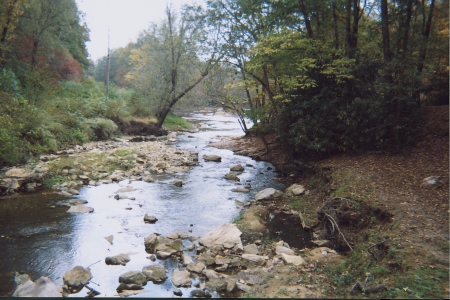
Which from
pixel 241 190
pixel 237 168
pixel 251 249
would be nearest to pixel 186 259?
pixel 251 249

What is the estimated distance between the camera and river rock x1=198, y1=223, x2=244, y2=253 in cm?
671

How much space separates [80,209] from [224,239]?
424 cm

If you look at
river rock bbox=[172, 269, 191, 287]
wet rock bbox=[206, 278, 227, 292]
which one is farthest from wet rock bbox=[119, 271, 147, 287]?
wet rock bbox=[206, 278, 227, 292]

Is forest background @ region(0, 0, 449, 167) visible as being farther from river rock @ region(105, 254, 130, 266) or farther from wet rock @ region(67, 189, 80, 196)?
river rock @ region(105, 254, 130, 266)

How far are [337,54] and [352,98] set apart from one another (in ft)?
5.51

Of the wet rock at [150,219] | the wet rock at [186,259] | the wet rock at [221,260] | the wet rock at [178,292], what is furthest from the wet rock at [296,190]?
the wet rock at [178,292]

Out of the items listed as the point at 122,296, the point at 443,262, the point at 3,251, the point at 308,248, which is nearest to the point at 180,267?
the point at 122,296

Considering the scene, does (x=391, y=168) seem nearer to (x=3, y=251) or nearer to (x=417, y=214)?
(x=417, y=214)

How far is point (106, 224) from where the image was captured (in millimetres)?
7934

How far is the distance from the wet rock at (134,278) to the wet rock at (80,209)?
383 centimetres

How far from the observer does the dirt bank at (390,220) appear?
14.9 feet

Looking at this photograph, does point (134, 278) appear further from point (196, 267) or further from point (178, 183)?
point (178, 183)

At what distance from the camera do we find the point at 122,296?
4930mm

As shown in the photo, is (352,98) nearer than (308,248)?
No
